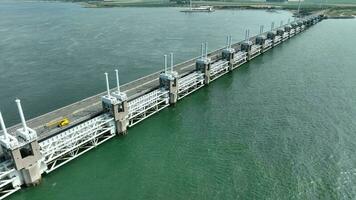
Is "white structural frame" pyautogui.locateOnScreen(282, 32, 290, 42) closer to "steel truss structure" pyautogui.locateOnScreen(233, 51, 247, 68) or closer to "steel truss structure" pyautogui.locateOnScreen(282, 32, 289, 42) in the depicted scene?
"steel truss structure" pyautogui.locateOnScreen(282, 32, 289, 42)

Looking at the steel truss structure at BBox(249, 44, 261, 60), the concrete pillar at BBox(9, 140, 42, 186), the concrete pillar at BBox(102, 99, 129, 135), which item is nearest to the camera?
the concrete pillar at BBox(9, 140, 42, 186)

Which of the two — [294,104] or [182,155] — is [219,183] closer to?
[182,155]

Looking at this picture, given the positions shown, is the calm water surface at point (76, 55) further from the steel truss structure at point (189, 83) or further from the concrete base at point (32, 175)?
the concrete base at point (32, 175)

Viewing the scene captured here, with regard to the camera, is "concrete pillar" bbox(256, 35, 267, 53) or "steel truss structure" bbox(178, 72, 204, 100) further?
"concrete pillar" bbox(256, 35, 267, 53)

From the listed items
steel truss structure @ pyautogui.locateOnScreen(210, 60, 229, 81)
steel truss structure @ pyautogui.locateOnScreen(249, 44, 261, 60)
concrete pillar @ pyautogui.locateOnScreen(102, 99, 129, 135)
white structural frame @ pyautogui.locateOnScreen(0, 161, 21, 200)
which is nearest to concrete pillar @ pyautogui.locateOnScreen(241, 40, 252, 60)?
steel truss structure @ pyautogui.locateOnScreen(249, 44, 261, 60)

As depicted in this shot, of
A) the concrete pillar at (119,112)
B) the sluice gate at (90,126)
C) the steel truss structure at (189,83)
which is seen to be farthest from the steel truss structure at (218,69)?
the concrete pillar at (119,112)

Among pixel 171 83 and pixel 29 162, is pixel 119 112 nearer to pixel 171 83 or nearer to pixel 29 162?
pixel 171 83
